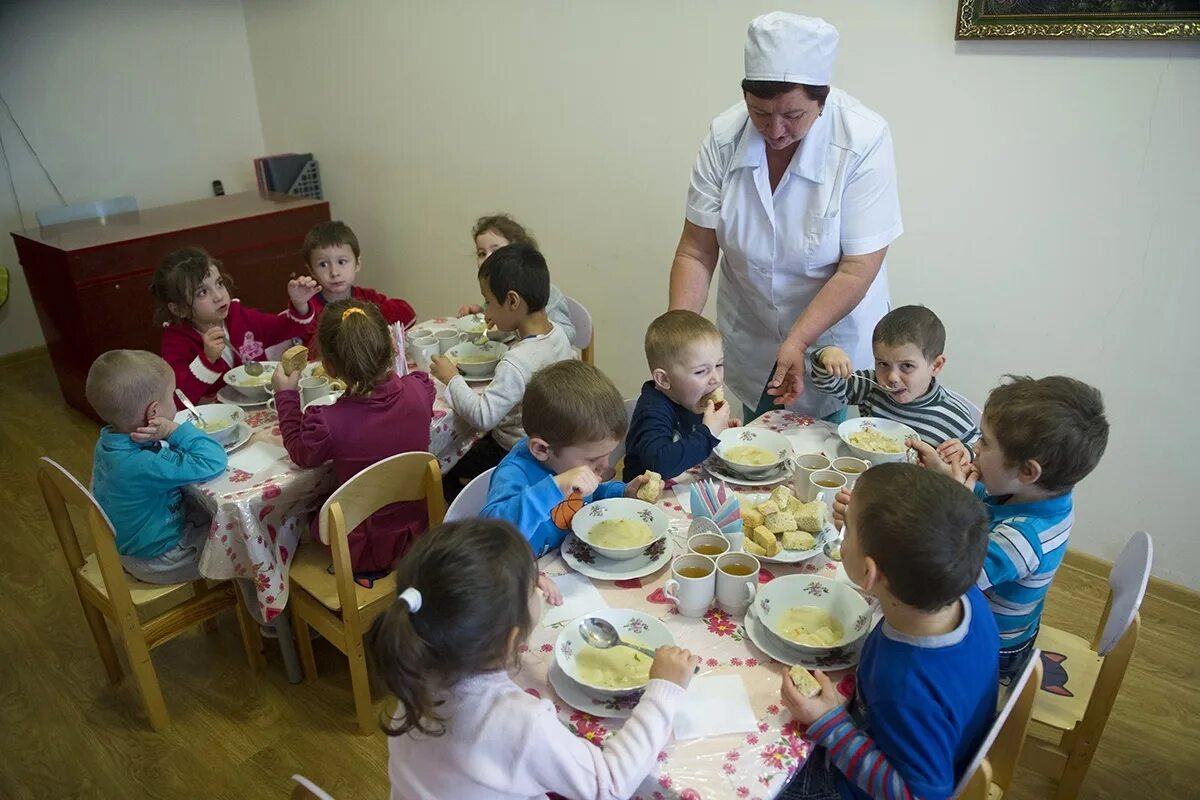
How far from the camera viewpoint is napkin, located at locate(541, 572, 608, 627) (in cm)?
144

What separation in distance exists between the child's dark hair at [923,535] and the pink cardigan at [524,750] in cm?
38

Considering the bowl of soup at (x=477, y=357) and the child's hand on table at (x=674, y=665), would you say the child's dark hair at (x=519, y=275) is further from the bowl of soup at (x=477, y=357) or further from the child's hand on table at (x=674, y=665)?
the child's hand on table at (x=674, y=665)

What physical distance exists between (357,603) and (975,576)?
1.49m

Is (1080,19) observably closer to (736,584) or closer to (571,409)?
(571,409)

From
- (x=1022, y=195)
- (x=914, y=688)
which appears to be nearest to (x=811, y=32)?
(x=1022, y=195)

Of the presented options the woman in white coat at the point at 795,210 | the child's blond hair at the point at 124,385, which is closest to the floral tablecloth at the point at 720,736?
the woman in white coat at the point at 795,210

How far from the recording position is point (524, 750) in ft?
3.71

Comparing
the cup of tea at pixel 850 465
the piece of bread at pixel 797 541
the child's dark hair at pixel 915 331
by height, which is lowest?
the cup of tea at pixel 850 465

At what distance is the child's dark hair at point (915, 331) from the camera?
202cm

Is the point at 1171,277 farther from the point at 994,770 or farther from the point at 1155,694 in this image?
the point at 994,770

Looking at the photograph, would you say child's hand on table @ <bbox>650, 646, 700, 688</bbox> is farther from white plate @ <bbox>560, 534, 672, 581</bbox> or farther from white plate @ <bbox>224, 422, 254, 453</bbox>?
white plate @ <bbox>224, 422, 254, 453</bbox>

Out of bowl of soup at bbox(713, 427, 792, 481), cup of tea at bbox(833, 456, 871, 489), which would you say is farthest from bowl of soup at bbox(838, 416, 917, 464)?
bowl of soup at bbox(713, 427, 792, 481)

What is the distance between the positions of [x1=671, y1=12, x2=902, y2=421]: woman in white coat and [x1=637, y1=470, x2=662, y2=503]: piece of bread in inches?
21.2

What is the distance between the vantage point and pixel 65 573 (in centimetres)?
297
